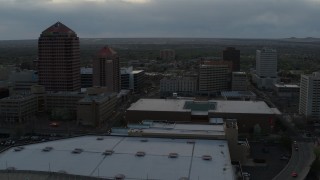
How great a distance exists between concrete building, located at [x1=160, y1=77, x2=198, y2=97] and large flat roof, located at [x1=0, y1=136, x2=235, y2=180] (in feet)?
102

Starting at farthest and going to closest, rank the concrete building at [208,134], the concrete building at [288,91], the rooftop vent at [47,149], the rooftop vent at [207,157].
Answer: the concrete building at [288,91], the concrete building at [208,134], the rooftop vent at [47,149], the rooftop vent at [207,157]

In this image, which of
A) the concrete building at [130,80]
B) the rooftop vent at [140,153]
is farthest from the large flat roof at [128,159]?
the concrete building at [130,80]

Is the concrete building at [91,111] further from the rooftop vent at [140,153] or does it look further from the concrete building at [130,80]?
the concrete building at [130,80]

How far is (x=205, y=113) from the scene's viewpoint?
3650 cm

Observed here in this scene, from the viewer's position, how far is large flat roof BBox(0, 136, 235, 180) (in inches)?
715

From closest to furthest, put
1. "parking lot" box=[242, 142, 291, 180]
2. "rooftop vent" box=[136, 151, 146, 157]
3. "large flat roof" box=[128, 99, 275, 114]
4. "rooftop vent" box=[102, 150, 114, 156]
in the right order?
"rooftop vent" box=[136, 151, 146, 157], "rooftop vent" box=[102, 150, 114, 156], "parking lot" box=[242, 142, 291, 180], "large flat roof" box=[128, 99, 275, 114]

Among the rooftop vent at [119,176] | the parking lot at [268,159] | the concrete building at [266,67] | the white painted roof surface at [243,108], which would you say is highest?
the concrete building at [266,67]

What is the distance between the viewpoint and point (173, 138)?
25.2m

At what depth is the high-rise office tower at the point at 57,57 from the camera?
4766cm

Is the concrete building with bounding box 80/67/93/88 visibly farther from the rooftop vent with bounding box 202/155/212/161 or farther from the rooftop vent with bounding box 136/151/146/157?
the rooftop vent with bounding box 202/155/212/161

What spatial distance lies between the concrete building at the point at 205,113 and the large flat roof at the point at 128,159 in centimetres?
1185

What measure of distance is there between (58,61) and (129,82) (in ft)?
41.8

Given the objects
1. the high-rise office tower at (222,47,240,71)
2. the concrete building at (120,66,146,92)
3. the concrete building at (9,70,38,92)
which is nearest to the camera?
the concrete building at (9,70,38,92)

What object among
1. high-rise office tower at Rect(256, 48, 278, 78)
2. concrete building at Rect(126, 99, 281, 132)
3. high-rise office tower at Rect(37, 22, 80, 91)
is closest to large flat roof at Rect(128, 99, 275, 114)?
concrete building at Rect(126, 99, 281, 132)
